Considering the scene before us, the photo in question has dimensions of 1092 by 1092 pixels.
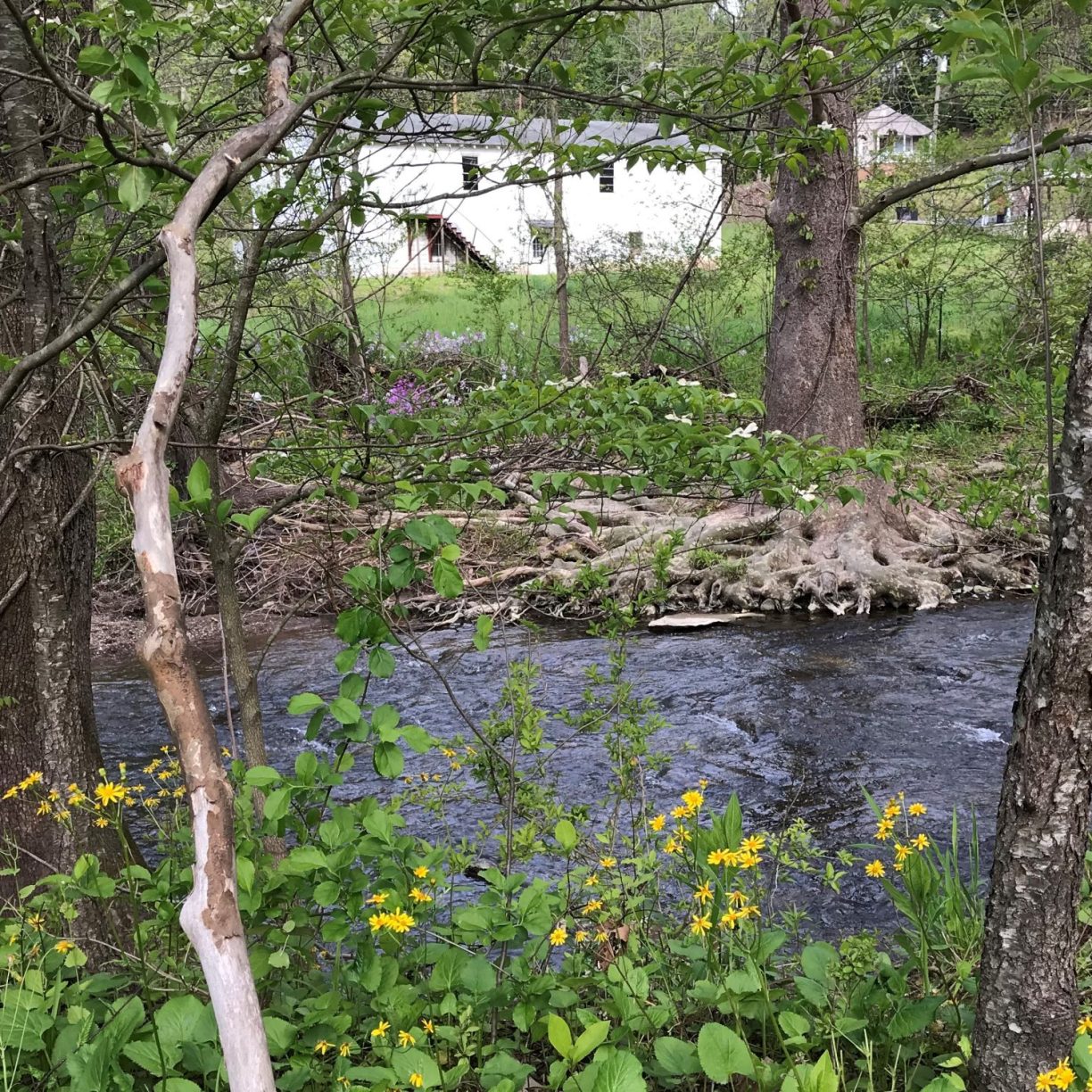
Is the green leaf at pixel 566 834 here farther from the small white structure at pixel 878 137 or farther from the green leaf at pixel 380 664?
the small white structure at pixel 878 137

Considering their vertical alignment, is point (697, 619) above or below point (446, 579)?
below

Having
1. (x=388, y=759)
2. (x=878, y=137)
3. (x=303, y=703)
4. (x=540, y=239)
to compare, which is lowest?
(x=388, y=759)

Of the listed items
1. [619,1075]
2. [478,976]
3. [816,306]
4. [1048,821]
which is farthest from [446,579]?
[816,306]

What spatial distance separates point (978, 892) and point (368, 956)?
89.3 inches

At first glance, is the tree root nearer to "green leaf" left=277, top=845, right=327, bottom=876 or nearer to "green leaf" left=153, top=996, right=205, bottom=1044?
"green leaf" left=277, top=845, right=327, bottom=876

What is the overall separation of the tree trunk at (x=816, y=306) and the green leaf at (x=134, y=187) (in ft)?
24.8

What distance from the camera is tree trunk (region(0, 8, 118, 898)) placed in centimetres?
301

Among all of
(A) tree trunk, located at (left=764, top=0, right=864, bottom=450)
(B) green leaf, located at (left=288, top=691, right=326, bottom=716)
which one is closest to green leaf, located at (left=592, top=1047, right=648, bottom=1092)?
(B) green leaf, located at (left=288, top=691, right=326, bottom=716)

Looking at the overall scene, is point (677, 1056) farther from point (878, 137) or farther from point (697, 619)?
point (878, 137)

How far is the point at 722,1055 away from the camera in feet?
6.58

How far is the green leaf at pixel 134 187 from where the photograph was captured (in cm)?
197

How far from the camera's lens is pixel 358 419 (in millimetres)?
2814

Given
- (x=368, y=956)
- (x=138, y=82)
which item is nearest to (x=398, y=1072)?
(x=368, y=956)

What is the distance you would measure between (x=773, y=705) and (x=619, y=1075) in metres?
5.05
